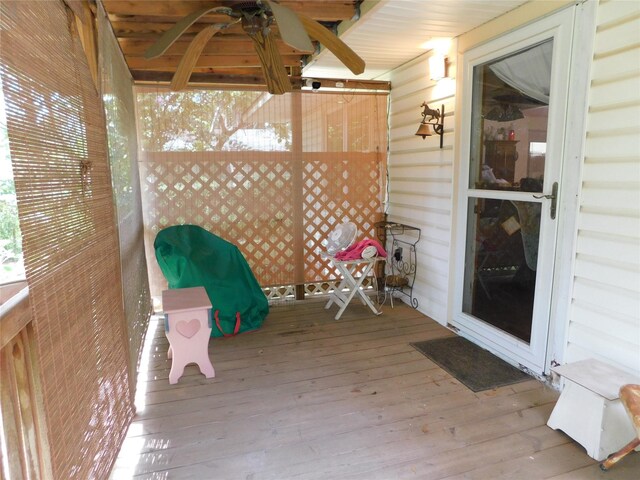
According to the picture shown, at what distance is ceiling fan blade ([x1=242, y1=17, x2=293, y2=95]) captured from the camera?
6.86 ft

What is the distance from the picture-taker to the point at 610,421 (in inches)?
72.4

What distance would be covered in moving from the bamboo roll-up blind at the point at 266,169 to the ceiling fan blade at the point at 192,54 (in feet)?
3.82

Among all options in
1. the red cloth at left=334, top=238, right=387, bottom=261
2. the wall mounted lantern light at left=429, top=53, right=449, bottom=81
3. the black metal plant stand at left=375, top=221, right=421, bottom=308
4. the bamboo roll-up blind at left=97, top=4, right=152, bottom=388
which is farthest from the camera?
the black metal plant stand at left=375, top=221, right=421, bottom=308

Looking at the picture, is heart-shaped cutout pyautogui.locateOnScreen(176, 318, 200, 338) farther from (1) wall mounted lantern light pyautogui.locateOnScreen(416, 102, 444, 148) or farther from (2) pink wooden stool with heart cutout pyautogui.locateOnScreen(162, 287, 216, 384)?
(1) wall mounted lantern light pyautogui.locateOnScreen(416, 102, 444, 148)

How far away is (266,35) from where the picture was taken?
2141 mm

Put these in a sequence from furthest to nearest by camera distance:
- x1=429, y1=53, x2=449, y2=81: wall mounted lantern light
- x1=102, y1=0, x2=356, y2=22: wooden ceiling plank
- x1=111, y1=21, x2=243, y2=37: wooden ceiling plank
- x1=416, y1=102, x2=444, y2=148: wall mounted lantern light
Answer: x1=416, y1=102, x2=444, y2=148: wall mounted lantern light < x1=429, y1=53, x2=449, y2=81: wall mounted lantern light < x1=111, y1=21, x2=243, y2=37: wooden ceiling plank < x1=102, y1=0, x2=356, y2=22: wooden ceiling plank

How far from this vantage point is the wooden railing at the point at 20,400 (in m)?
1.02

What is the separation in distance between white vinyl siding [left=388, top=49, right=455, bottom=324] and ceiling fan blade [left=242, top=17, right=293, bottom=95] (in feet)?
4.92

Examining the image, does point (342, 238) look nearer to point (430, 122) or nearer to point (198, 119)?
point (430, 122)

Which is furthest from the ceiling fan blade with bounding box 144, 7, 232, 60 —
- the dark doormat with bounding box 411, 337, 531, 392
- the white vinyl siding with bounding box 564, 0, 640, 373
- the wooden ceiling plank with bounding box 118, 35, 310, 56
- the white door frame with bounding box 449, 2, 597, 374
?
the dark doormat with bounding box 411, 337, 531, 392

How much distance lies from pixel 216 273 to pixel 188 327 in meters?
0.91

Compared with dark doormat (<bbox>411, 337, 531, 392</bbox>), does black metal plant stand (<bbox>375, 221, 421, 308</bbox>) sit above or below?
above

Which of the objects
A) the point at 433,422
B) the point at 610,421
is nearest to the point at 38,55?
the point at 433,422

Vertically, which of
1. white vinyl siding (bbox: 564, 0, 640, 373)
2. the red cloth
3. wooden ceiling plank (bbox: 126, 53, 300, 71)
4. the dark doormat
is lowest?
the dark doormat
